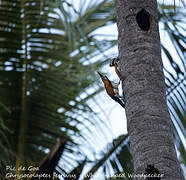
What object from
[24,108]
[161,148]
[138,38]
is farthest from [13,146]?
[161,148]

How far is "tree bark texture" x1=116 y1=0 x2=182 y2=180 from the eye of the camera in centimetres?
210

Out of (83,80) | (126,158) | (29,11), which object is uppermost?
(29,11)

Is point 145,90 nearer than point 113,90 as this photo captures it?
Yes

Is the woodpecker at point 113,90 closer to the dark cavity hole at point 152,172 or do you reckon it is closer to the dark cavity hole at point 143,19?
the dark cavity hole at point 143,19

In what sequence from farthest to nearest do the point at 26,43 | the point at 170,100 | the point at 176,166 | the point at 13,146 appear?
the point at 26,43, the point at 13,146, the point at 170,100, the point at 176,166

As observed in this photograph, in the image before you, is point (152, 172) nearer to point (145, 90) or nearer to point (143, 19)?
point (145, 90)

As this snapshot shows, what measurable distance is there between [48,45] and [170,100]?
150cm

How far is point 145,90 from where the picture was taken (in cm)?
237

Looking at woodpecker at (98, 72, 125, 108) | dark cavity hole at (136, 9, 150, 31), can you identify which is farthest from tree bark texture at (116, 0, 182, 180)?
woodpecker at (98, 72, 125, 108)

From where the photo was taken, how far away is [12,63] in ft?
15.0

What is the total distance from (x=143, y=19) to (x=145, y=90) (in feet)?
1.66

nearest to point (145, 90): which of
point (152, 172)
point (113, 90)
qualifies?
point (152, 172)

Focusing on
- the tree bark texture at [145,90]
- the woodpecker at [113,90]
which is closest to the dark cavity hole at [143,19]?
the tree bark texture at [145,90]

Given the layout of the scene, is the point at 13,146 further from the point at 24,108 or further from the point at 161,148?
the point at 161,148
